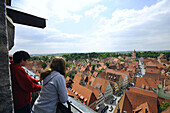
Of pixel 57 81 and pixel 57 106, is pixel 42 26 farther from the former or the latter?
pixel 57 106

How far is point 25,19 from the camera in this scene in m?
1.80

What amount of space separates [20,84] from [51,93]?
0.47m

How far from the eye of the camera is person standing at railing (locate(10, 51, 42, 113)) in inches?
47.8

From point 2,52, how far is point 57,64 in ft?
2.42

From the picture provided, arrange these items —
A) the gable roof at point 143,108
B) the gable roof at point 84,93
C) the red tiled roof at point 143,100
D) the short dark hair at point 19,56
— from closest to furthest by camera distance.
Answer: the short dark hair at point 19,56
the gable roof at point 143,108
the red tiled roof at point 143,100
the gable roof at point 84,93

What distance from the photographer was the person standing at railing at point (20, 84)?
1.21 m

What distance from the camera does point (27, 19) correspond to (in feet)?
5.97

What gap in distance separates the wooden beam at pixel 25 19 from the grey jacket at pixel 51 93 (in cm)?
140

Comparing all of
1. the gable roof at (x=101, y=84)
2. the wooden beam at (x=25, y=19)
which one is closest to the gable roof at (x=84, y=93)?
the gable roof at (x=101, y=84)

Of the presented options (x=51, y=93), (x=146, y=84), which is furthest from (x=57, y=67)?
(x=146, y=84)

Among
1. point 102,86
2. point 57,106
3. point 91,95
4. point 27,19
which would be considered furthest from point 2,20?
point 102,86

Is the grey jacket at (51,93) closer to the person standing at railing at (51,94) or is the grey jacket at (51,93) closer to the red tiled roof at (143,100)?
the person standing at railing at (51,94)

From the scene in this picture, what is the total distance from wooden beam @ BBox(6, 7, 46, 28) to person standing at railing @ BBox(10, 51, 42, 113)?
82 cm

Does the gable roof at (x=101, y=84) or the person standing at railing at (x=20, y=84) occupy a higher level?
the person standing at railing at (x=20, y=84)
